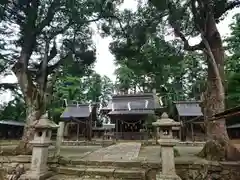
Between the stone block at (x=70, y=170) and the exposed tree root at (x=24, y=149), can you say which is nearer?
the stone block at (x=70, y=170)

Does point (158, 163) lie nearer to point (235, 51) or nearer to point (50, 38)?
point (50, 38)

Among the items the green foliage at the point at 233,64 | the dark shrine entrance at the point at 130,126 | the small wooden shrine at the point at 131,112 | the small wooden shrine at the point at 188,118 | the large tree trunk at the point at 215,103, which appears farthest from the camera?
the small wooden shrine at the point at 131,112

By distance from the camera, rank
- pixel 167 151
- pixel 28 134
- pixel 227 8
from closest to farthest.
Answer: pixel 167 151 < pixel 28 134 < pixel 227 8

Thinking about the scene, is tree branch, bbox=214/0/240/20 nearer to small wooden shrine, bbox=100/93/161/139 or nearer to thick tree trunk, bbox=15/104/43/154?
thick tree trunk, bbox=15/104/43/154

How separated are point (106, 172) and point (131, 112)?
13815 millimetres

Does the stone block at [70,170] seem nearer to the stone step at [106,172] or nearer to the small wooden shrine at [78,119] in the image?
the stone step at [106,172]

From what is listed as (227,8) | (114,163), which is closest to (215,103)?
(227,8)

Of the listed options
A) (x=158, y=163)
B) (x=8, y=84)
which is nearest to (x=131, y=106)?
(x=8, y=84)

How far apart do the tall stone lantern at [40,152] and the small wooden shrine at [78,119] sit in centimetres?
1491

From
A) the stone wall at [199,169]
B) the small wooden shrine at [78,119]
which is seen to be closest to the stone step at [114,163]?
the stone wall at [199,169]

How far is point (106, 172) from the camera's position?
588cm

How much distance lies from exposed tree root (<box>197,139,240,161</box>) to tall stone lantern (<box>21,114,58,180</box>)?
17.0ft

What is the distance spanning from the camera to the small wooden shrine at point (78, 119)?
21.3 metres

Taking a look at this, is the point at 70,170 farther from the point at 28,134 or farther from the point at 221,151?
the point at 221,151
